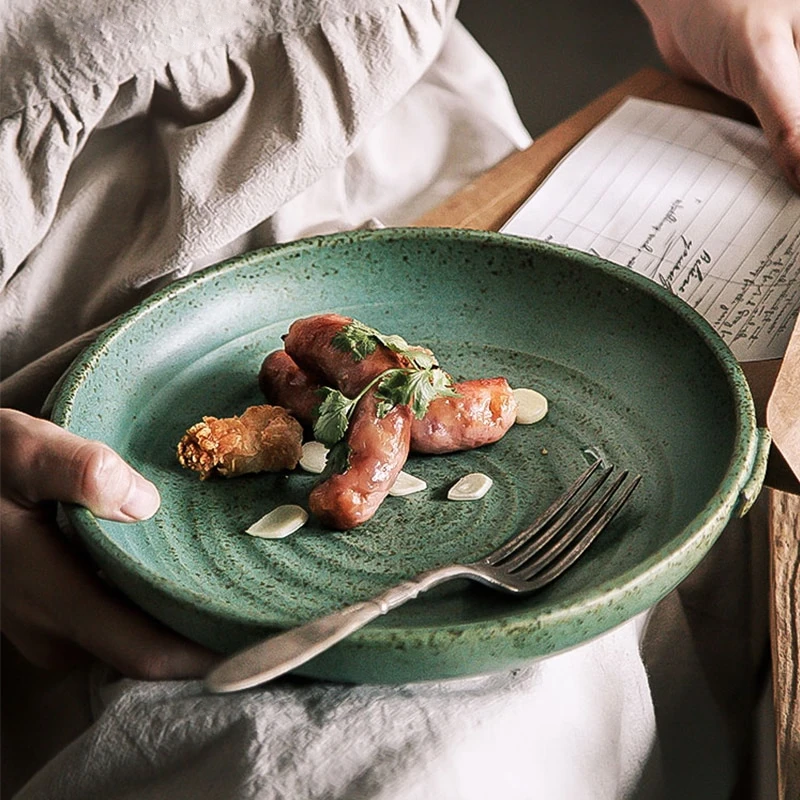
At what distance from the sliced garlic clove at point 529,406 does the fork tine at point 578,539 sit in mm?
76

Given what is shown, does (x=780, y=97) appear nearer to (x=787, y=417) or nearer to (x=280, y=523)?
(x=787, y=417)

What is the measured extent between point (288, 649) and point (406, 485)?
0.19 metres

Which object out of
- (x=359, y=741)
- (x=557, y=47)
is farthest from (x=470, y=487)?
(x=557, y=47)

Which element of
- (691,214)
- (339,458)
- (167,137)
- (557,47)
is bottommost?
(557,47)

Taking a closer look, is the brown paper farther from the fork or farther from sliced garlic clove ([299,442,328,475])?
sliced garlic clove ([299,442,328,475])

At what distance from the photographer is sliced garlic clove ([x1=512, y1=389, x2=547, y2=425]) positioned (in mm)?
710

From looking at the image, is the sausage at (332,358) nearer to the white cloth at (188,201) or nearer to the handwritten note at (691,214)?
the white cloth at (188,201)

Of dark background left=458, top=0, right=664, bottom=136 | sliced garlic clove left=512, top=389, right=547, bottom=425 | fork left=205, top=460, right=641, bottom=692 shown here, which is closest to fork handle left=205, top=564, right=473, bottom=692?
fork left=205, top=460, right=641, bottom=692

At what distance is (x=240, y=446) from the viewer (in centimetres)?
66

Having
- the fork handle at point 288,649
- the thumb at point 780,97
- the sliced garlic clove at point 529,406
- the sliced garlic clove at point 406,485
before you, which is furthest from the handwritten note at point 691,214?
the fork handle at point 288,649

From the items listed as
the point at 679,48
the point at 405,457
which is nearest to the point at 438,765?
the point at 405,457

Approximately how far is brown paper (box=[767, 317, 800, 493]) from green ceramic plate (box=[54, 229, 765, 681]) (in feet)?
0.13

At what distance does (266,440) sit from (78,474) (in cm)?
12

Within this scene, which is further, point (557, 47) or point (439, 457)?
point (557, 47)
